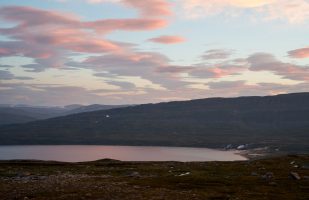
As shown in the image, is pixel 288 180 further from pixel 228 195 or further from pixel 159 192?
pixel 159 192

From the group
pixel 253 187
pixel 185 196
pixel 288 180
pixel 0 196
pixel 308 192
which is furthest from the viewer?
pixel 288 180

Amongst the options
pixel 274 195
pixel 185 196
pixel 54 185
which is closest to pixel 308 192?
pixel 274 195

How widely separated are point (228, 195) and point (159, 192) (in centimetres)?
657

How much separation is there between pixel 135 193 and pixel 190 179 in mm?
17328

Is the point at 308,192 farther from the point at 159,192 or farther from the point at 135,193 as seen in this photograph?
the point at 135,193

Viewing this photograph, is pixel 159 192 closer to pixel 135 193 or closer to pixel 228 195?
pixel 135 193

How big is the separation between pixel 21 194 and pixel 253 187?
2446cm

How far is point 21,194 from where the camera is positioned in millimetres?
35406

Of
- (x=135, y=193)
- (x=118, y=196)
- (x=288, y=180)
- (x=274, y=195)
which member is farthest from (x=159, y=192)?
(x=288, y=180)

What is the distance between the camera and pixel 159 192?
1548 inches

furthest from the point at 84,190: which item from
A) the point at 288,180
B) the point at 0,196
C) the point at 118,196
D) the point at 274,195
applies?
the point at 288,180

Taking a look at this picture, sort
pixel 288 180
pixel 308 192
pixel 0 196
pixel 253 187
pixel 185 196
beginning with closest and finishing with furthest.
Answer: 1. pixel 0 196
2. pixel 185 196
3. pixel 308 192
4. pixel 253 187
5. pixel 288 180

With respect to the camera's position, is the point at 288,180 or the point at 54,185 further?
the point at 288,180

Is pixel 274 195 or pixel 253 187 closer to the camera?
pixel 274 195
